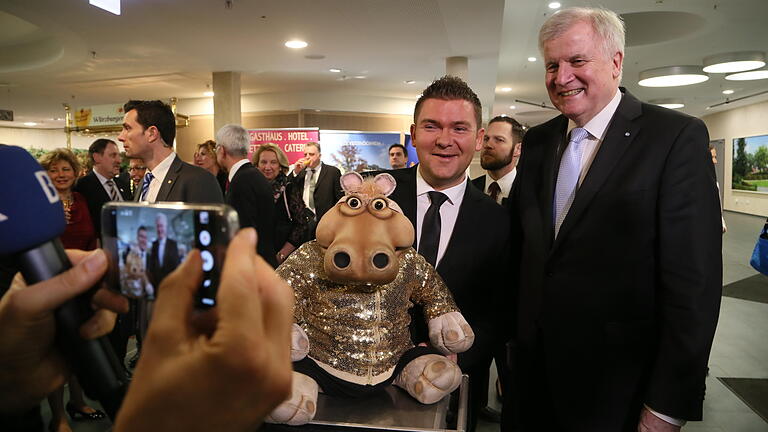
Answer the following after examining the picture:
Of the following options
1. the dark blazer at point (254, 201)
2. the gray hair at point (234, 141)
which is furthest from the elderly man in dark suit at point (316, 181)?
the dark blazer at point (254, 201)

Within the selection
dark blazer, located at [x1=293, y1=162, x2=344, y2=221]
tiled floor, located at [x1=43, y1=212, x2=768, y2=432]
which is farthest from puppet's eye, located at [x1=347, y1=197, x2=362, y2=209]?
dark blazer, located at [x1=293, y1=162, x2=344, y2=221]

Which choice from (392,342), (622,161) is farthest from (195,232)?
(622,161)

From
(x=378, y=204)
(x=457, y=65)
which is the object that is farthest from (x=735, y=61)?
(x=378, y=204)

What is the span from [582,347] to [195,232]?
1.40m

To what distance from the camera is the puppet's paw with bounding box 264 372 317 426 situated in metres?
1.21

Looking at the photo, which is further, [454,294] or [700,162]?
[454,294]

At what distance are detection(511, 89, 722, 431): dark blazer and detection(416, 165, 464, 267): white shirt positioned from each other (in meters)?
0.26

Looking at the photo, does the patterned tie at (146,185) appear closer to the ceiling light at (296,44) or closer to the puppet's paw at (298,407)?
the puppet's paw at (298,407)

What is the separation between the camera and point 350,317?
4.32 feet

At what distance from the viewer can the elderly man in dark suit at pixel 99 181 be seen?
3.74 metres

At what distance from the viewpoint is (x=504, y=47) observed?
851 cm

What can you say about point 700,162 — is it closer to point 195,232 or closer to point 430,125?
point 430,125

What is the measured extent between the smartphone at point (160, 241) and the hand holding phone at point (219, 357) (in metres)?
0.03

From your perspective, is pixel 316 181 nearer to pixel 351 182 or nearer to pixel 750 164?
pixel 351 182
